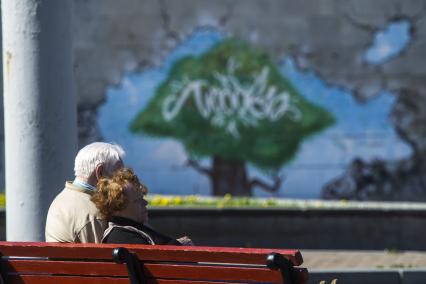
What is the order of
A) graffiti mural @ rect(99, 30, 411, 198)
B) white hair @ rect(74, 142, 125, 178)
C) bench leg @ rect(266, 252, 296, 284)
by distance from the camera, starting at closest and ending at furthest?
bench leg @ rect(266, 252, 296, 284), white hair @ rect(74, 142, 125, 178), graffiti mural @ rect(99, 30, 411, 198)

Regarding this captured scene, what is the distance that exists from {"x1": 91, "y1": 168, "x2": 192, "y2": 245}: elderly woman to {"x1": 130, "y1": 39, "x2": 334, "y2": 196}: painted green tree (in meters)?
10.1

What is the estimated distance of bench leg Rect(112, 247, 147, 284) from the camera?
14.5ft

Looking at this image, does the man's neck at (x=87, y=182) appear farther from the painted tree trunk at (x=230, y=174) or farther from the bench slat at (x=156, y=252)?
the painted tree trunk at (x=230, y=174)

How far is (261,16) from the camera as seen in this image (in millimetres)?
14812

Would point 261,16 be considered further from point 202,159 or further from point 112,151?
point 112,151

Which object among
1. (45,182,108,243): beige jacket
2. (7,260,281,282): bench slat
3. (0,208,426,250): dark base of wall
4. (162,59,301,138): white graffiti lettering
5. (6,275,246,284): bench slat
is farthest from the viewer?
(162,59,301,138): white graffiti lettering

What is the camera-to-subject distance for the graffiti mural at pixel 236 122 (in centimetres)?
1463

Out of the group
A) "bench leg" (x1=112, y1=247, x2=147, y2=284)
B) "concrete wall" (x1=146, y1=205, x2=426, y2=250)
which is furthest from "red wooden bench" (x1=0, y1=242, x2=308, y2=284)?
"concrete wall" (x1=146, y1=205, x2=426, y2=250)

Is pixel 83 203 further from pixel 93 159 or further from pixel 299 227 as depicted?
pixel 299 227

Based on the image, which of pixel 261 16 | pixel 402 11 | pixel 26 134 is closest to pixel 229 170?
pixel 261 16

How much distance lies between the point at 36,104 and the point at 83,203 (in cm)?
75

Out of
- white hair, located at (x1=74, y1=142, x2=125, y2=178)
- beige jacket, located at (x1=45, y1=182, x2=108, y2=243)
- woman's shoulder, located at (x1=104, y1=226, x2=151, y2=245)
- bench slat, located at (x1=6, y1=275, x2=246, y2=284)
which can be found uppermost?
white hair, located at (x1=74, y1=142, x2=125, y2=178)

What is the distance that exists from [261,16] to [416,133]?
275 centimetres

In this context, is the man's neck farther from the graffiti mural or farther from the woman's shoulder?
the graffiti mural
